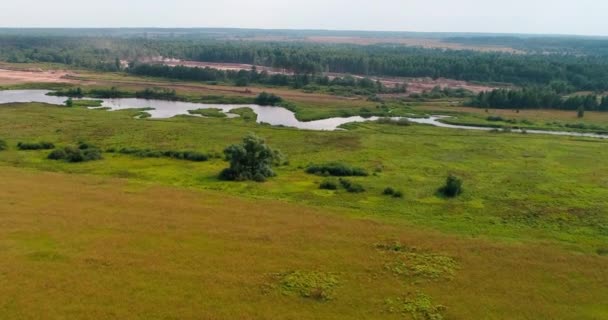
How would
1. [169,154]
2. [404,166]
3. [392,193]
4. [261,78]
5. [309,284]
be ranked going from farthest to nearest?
[261,78]
[169,154]
[404,166]
[392,193]
[309,284]

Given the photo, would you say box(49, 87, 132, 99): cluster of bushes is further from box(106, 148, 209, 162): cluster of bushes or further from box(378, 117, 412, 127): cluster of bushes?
box(378, 117, 412, 127): cluster of bushes

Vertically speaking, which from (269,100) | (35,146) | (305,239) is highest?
(269,100)

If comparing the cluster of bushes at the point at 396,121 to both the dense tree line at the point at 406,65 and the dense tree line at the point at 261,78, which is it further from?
the dense tree line at the point at 406,65

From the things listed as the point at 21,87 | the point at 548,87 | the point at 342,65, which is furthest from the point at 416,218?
the point at 342,65

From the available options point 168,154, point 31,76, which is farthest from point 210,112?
point 31,76

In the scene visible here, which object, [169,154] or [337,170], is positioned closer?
[337,170]

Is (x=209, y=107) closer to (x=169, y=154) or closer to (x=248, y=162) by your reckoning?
(x=169, y=154)

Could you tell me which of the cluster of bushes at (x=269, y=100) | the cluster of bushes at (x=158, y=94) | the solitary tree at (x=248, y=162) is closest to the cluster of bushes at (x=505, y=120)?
the cluster of bushes at (x=269, y=100)

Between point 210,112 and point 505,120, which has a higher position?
point 505,120
